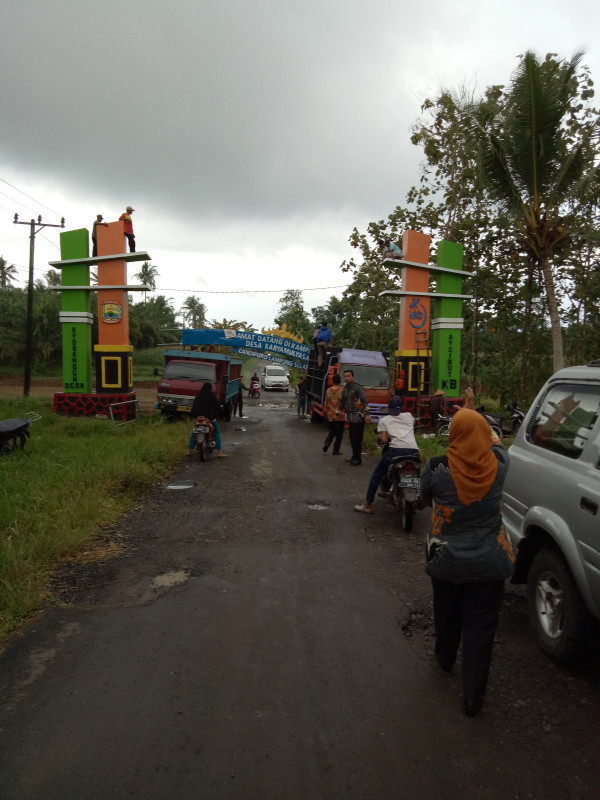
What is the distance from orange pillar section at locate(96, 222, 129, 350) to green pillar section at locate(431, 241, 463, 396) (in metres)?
8.79

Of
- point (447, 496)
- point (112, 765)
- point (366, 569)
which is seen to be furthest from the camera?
point (366, 569)

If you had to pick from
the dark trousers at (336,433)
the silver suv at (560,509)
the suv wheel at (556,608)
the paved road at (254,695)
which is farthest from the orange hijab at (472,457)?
the dark trousers at (336,433)

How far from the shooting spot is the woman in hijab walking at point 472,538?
3.06 meters

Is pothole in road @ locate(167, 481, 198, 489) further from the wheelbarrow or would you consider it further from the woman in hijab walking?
the woman in hijab walking

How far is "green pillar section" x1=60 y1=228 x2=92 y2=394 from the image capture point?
15.6 meters

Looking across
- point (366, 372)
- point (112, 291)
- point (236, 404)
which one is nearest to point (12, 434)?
point (112, 291)

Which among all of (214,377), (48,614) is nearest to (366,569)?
(48,614)

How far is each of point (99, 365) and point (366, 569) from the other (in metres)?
12.3

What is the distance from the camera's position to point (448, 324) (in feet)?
54.1

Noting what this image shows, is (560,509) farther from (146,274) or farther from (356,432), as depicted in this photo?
(146,274)

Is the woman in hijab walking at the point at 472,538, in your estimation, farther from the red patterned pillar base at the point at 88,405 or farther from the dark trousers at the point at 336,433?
the red patterned pillar base at the point at 88,405

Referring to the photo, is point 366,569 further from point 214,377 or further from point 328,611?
point 214,377

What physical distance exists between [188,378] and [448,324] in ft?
24.9

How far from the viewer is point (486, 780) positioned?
8.36 feet
